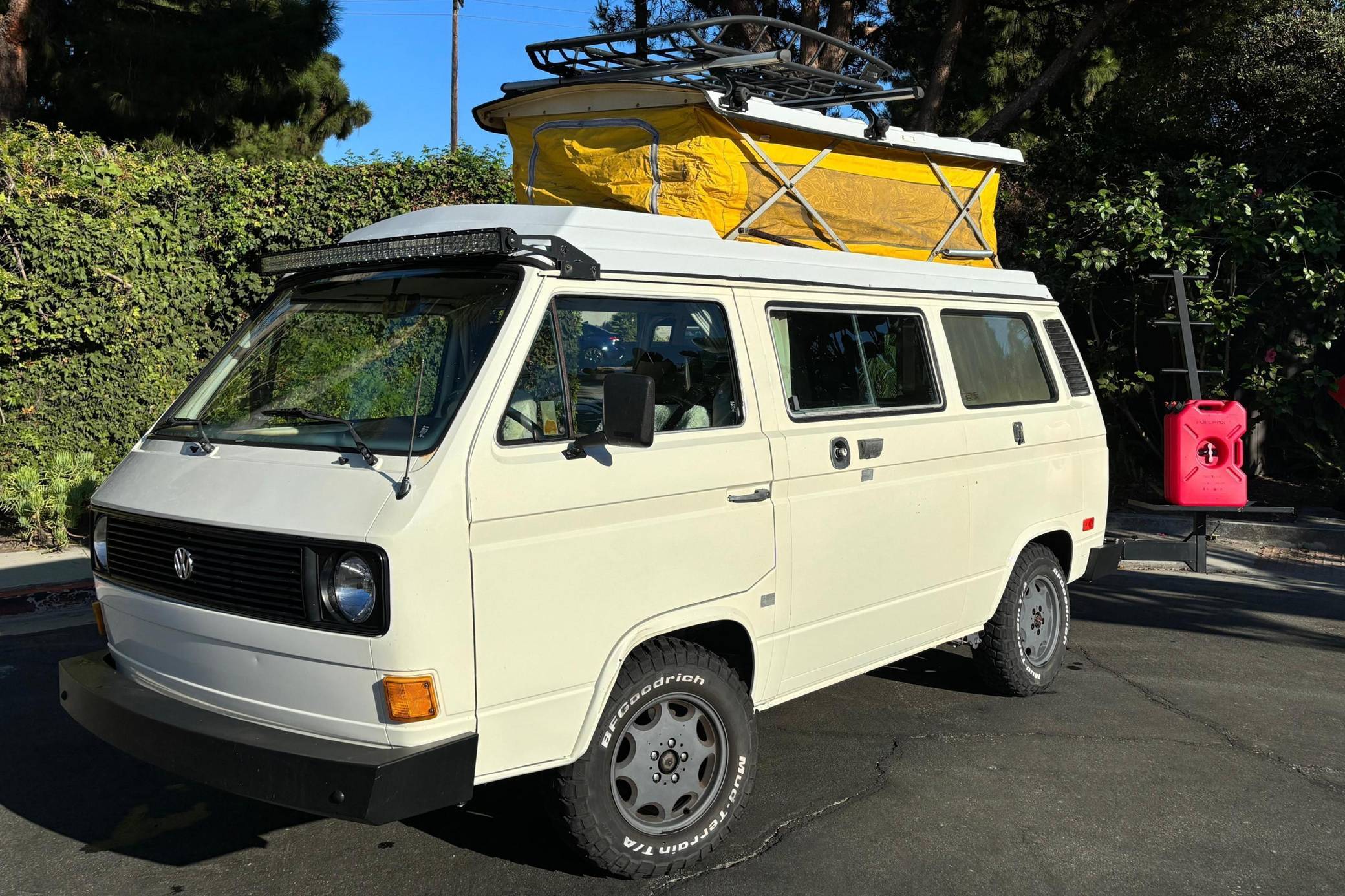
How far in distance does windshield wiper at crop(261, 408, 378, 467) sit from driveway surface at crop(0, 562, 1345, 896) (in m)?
1.19

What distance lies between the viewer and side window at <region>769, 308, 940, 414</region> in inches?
175

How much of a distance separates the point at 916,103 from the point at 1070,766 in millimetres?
13648

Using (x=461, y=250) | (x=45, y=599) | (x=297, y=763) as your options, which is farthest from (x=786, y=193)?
(x=45, y=599)

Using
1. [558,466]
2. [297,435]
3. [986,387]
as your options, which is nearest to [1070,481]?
[986,387]

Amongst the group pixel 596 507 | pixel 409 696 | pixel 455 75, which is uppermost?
pixel 455 75

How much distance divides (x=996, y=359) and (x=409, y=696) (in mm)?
3603

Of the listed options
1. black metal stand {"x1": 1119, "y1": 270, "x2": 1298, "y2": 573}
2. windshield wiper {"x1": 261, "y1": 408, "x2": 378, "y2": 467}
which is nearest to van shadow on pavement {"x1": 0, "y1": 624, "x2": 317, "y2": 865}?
windshield wiper {"x1": 261, "y1": 408, "x2": 378, "y2": 467}

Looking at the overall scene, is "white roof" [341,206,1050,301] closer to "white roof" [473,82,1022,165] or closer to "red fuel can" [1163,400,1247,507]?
"white roof" [473,82,1022,165]

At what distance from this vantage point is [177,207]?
10.0m

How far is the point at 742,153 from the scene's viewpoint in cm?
512

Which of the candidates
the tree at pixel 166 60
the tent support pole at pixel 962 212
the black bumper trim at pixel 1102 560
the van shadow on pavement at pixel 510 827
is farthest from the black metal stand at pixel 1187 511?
the tree at pixel 166 60

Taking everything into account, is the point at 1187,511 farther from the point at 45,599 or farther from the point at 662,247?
the point at 45,599

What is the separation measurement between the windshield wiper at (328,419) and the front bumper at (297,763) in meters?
0.83

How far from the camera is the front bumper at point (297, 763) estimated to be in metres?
3.12
